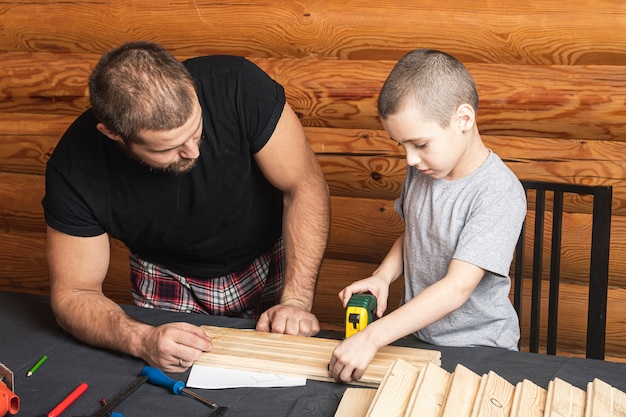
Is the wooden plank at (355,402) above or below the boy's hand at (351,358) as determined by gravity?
below

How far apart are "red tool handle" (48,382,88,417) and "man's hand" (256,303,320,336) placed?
496mm

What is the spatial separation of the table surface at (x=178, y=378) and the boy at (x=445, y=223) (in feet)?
0.33

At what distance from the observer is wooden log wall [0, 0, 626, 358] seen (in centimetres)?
302

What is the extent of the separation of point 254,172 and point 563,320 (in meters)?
1.57

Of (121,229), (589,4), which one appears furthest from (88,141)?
(589,4)

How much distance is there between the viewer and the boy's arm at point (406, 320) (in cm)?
178

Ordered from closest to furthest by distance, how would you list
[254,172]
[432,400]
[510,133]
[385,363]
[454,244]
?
[432,400] < [385,363] < [454,244] < [254,172] < [510,133]

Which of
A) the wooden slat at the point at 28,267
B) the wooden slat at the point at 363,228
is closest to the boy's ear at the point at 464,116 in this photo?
the wooden slat at the point at 363,228

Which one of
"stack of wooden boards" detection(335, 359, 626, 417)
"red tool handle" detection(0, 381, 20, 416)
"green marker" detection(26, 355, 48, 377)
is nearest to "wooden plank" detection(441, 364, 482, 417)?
"stack of wooden boards" detection(335, 359, 626, 417)

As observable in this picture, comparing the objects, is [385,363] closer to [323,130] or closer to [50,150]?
[323,130]

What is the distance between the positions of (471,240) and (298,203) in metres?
0.73

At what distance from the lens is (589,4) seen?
2.94 metres

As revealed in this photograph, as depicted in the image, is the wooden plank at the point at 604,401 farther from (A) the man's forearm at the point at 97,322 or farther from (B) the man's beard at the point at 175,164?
(B) the man's beard at the point at 175,164

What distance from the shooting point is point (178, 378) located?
188 cm
